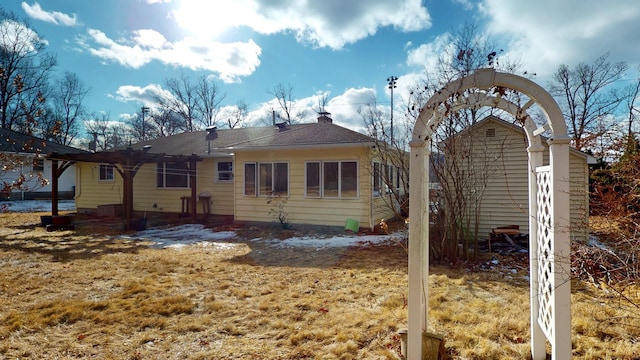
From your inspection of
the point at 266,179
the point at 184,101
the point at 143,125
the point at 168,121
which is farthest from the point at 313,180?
the point at 143,125

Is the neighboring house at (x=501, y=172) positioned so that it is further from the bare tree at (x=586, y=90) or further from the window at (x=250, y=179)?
the bare tree at (x=586, y=90)

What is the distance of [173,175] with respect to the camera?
13156 millimetres

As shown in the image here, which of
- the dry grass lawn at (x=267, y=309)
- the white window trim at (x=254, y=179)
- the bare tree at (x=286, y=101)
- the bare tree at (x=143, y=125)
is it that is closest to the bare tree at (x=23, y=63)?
the dry grass lawn at (x=267, y=309)

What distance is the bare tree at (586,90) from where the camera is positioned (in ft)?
62.2

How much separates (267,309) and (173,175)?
1072 cm

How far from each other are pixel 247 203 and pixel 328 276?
6049mm

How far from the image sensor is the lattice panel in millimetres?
2252

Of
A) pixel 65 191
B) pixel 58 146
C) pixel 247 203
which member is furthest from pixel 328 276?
pixel 65 191

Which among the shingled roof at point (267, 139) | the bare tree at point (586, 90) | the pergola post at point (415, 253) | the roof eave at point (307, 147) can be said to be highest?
the bare tree at point (586, 90)

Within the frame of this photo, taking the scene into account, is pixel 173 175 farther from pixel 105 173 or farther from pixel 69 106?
pixel 69 106

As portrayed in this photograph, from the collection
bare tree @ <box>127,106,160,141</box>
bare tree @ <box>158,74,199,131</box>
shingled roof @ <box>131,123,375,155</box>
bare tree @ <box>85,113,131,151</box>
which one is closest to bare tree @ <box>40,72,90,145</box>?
bare tree @ <box>85,113,131,151</box>

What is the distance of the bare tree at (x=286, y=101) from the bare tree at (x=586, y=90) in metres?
20.9

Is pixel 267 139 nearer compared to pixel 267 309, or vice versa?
pixel 267 309

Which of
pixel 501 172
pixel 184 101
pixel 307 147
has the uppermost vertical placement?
pixel 184 101
